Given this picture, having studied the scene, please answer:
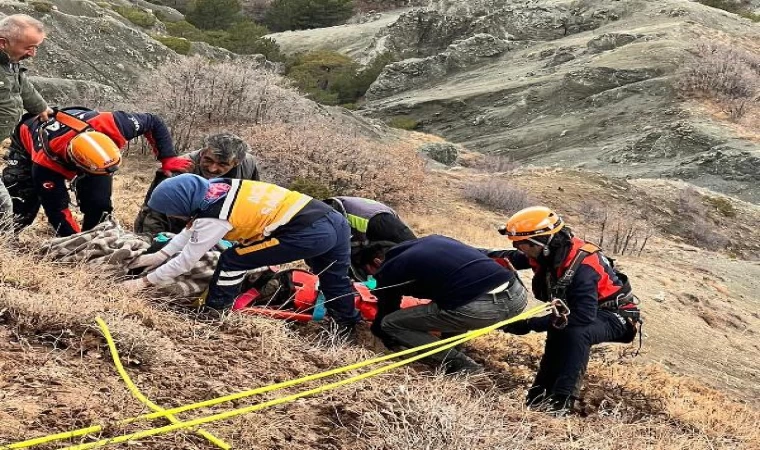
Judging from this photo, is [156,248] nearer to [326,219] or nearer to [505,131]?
[326,219]

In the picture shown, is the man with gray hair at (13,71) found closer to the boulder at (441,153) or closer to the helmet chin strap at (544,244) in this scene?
the helmet chin strap at (544,244)

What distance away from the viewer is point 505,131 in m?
27.6

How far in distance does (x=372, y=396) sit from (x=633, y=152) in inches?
823

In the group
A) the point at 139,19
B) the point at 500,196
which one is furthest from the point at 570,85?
the point at 139,19

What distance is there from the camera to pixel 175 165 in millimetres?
5484

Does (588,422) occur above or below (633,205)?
A: above

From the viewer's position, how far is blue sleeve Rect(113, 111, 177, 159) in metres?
5.11

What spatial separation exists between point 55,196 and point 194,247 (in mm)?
1547

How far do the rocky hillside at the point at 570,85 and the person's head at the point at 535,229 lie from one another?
17195mm

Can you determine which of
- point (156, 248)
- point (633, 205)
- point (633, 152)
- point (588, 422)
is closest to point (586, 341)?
point (588, 422)

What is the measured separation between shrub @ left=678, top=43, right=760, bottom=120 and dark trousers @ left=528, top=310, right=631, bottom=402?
21.5m

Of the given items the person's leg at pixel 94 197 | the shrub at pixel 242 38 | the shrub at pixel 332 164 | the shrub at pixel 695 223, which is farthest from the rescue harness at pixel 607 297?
the shrub at pixel 242 38

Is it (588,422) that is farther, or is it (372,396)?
(588,422)

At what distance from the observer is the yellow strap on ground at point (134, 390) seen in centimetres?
281
